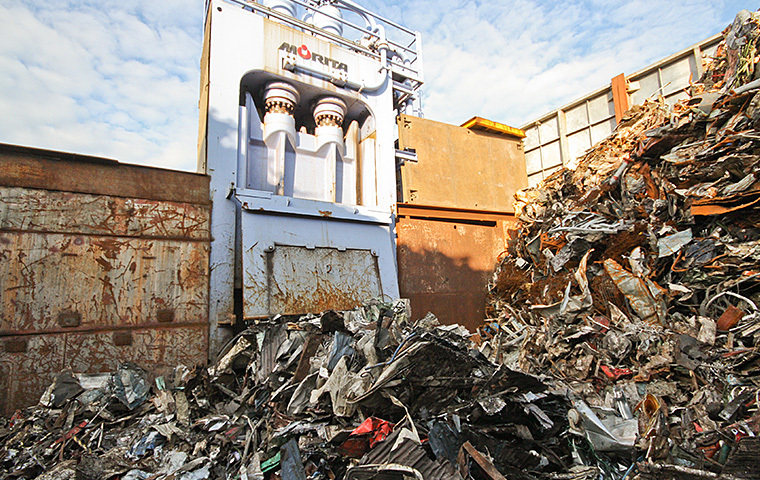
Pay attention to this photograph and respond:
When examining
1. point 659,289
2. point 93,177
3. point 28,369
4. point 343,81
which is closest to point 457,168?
point 343,81

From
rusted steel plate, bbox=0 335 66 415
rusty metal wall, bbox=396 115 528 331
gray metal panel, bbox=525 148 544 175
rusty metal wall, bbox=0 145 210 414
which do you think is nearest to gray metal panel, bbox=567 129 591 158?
gray metal panel, bbox=525 148 544 175

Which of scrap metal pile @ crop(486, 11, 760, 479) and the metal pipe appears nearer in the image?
scrap metal pile @ crop(486, 11, 760, 479)

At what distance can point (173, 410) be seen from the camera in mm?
2877

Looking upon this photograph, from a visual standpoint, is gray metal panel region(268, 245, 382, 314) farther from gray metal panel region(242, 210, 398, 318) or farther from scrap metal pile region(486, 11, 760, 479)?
scrap metal pile region(486, 11, 760, 479)

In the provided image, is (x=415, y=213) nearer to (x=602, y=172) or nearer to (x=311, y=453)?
(x=602, y=172)

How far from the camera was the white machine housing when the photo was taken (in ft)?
13.5

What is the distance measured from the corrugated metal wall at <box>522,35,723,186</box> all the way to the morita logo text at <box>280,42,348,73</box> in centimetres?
421

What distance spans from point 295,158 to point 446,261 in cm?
262

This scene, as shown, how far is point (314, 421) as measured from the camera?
7.55 feet

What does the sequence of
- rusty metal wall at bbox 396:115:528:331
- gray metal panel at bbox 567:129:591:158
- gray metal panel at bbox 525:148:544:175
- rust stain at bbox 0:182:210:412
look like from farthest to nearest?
gray metal panel at bbox 525:148:544:175
gray metal panel at bbox 567:129:591:158
rusty metal wall at bbox 396:115:528:331
rust stain at bbox 0:182:210:412

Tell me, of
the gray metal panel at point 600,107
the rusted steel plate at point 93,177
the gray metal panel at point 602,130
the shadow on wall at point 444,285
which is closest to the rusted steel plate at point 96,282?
the rusted steel plate at point 93,177

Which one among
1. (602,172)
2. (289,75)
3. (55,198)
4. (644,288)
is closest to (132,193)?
(55,198)

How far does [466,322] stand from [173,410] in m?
3.81

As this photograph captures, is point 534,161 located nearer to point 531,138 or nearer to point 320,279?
point 531,138
